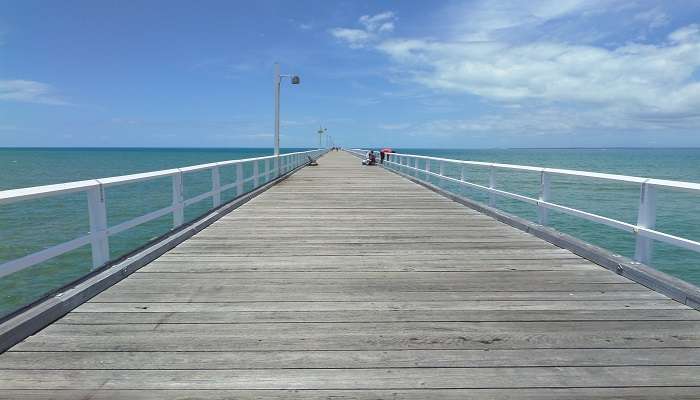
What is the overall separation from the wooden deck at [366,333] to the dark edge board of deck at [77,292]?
93mm

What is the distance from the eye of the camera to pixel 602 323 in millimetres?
3818

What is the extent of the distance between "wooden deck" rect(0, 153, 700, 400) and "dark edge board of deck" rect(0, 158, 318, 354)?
0.09 metres

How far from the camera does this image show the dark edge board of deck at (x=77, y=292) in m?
3.44

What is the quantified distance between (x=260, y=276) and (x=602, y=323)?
333 centimetres

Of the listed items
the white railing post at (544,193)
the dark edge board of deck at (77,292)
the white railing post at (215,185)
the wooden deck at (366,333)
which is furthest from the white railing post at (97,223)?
the white railing post at (544,193)

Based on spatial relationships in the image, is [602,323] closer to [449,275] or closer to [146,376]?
[449,275]

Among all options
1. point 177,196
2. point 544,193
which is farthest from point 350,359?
point 544,193

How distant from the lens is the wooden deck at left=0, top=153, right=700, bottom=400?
2.88m

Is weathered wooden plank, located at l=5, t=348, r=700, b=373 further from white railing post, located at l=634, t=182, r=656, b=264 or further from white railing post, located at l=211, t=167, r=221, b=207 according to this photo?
white railing post, located at l=211, t=167, r=221, b=207

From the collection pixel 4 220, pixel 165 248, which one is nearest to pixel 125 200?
pixel 4 220

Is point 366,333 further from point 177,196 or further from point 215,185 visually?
point 215,185

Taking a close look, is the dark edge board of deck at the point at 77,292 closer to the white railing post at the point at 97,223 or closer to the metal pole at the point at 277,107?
the white railing post at the point at 97,223

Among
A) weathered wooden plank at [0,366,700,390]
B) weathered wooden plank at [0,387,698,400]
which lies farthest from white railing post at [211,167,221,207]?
weathered wooden plank at [0,387,698,400]

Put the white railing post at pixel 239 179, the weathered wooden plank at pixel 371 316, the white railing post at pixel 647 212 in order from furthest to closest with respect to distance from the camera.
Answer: the white railing post at pixel 239 179
the white railing post at pixel 647 212
the weathered wooden plank at pixel 371 316
